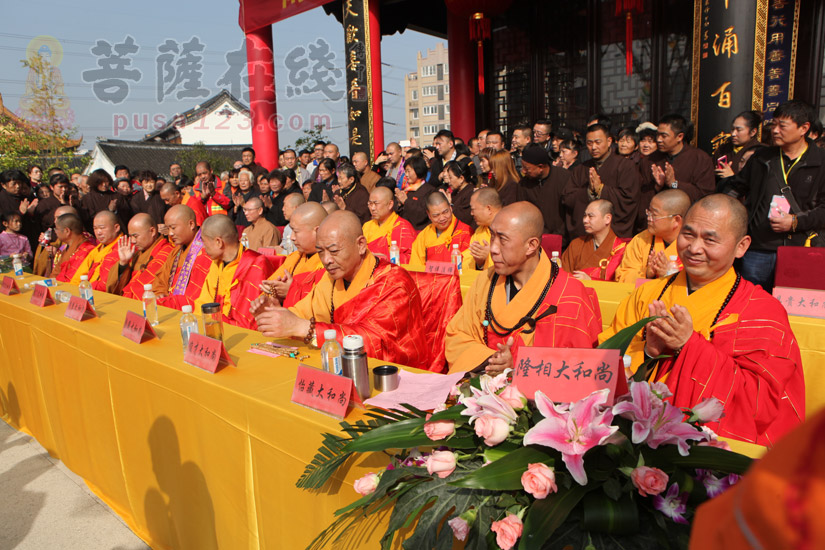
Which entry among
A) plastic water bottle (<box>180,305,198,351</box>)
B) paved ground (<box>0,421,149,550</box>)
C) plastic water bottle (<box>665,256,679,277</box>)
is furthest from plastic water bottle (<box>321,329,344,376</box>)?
plastic water bottle (<box>665,256,679,277</box>)

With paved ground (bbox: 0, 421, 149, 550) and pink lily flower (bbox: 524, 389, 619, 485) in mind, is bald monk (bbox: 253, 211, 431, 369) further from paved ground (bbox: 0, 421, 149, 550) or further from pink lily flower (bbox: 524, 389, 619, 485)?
pink lily flower (bbox: 524, 389, 619, 485)

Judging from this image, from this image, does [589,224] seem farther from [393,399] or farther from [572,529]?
[572,529]

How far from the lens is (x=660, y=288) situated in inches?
93.3

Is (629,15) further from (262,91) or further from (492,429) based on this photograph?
(492,429)

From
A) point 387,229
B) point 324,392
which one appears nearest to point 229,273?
point 387,229

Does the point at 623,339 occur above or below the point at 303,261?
above

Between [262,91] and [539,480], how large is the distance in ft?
43.0

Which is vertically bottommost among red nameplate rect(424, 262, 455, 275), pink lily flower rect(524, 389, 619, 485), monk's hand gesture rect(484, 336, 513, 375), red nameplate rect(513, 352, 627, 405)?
monk's hand gesture rect(484, 336, 513, 375)

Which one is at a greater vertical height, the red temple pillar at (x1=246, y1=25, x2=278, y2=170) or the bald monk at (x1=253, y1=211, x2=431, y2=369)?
the red temple pillar at (x1=246, y1=25, x2=278, y2=170)

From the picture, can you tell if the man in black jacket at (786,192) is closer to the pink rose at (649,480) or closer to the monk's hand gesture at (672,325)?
the monk's hand gesture at (672,325)

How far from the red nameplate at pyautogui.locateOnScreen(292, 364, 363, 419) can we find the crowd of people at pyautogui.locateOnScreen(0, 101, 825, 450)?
66cm

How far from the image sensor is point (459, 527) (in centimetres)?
102

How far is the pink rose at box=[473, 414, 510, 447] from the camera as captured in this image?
1.09 metres

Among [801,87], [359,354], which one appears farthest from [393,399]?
[801,87]
